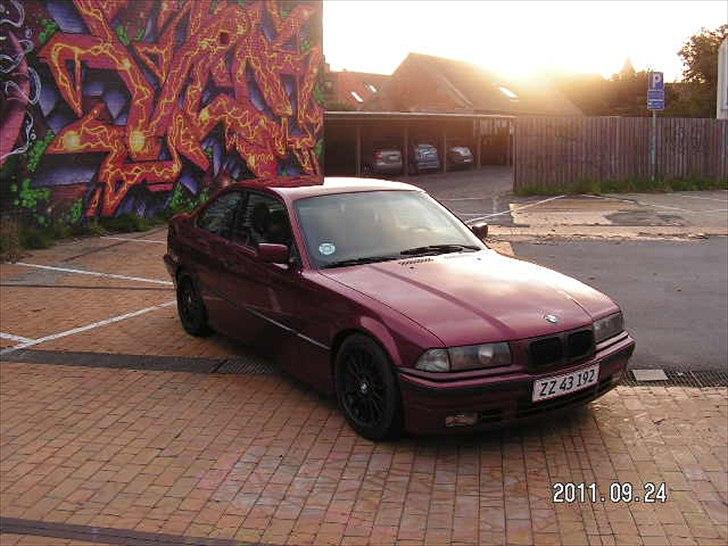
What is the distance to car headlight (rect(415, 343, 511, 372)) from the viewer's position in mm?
4215

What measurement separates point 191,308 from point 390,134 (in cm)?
2591

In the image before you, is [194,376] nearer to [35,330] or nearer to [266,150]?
[35,330]

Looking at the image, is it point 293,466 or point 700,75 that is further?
point 700,75

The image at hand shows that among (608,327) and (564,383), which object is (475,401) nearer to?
(564,383)

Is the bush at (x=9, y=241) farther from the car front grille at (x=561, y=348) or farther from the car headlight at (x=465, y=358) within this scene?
the car front grille at (x=561, y=348)

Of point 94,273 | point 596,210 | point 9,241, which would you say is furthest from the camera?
point 596,210

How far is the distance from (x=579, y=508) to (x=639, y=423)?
47.8 inches

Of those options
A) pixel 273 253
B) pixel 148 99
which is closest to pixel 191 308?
pixel 273 253

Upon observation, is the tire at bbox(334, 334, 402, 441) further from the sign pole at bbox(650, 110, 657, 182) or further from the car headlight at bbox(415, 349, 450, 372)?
the sign pole at bbox(650, 110, 657, 182)

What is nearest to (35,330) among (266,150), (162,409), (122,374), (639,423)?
(122,374)

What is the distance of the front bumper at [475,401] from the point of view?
13.7ft

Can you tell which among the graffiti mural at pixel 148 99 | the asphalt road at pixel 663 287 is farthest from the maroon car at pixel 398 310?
the graffiti mural at pixel 148 99

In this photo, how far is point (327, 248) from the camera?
5367 millimetres

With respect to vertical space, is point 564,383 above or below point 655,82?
below
